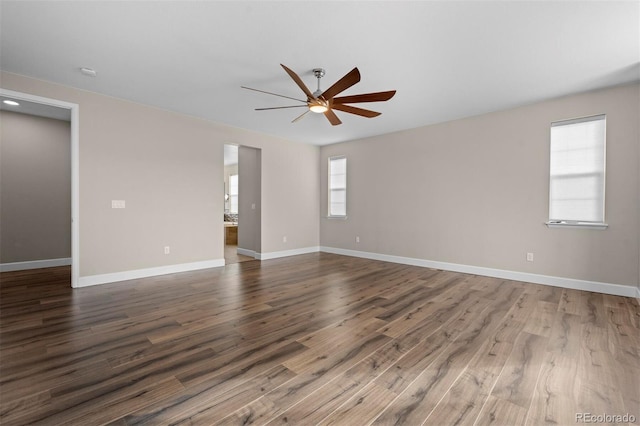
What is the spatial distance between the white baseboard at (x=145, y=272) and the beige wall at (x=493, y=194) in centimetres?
319

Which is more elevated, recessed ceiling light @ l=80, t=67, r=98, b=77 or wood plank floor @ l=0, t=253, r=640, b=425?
recessed ceiling light @ l=80, t=67, r=98, b=77

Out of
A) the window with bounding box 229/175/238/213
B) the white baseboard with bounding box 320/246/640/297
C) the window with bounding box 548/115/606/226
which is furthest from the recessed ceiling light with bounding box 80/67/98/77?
the window with bounding box 229/175/238/213

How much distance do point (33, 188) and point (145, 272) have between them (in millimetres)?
2736

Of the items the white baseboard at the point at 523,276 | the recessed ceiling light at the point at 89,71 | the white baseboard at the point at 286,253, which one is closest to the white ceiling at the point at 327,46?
the recessed ceiling light at the point at 89,71

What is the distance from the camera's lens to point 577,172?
13.2ft

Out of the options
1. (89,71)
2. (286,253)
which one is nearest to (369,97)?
(89,71)

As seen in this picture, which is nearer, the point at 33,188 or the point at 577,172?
the point at 577,172

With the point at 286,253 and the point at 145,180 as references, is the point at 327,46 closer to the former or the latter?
the point at 145,180

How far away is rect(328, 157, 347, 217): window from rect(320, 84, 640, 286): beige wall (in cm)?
24

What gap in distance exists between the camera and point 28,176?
5.09 metres

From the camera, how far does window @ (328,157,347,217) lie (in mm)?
6960

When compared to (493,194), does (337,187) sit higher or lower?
higher

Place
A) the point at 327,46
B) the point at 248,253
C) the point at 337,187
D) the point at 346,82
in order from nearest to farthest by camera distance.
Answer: the point at 346,82 < the point at 327,46 < the point at 248,253 < the point at 337,187

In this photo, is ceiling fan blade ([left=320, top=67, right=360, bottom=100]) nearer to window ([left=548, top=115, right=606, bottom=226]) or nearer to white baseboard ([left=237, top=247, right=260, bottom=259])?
window ([left=548, top=115, right=606, bottom=226])
